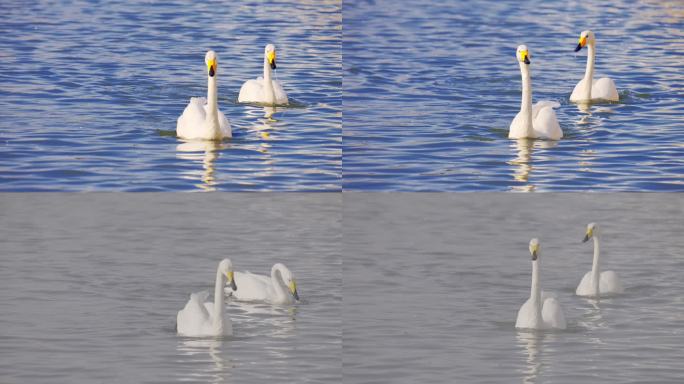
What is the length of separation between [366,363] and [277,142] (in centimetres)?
743

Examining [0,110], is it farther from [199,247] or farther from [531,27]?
[531,27]

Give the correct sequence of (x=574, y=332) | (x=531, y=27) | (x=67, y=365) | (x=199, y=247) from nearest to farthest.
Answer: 1. (x=67, y=365)
2. (x=574, y=332)
3. (x=199, y=247)
4. (x=531, y=27)

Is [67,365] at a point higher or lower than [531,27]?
lower

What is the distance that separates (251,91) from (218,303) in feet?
29.0

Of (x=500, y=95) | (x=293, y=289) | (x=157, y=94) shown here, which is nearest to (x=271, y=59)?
(x=157, y=94)

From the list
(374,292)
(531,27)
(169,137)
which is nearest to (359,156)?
(169,137)

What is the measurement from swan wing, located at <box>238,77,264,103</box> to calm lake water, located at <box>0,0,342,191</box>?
0.16m

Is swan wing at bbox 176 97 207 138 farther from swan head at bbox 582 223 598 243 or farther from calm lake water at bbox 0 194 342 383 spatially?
swan head at bbox 582 223 598 243

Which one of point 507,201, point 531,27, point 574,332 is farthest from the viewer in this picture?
point 531,27

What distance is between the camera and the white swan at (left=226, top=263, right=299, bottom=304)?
17.2 meters

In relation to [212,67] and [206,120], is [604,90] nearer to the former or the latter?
[212,67]

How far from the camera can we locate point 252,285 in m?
17.6

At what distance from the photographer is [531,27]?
33.8 meters

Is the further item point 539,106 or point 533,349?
point 539,106
